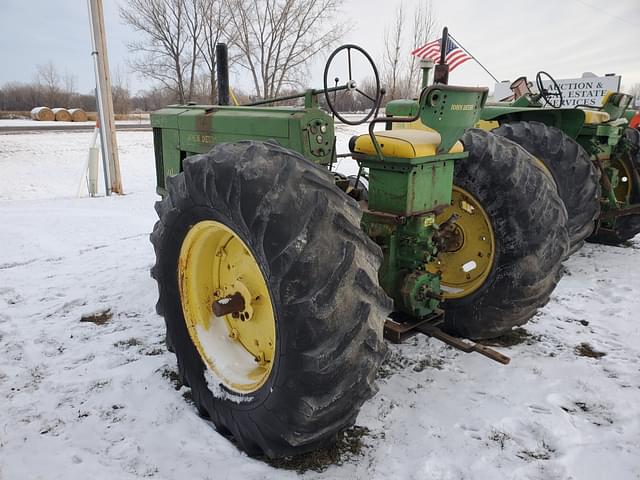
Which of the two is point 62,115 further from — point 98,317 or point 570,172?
point 570,172

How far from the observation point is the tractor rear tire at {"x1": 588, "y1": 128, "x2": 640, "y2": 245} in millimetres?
6276

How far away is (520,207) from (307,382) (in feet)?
6.01

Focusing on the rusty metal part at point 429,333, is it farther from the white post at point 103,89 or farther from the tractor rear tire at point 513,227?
the white post at point 103,89

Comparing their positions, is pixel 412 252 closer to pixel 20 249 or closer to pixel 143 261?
pixel 143 261

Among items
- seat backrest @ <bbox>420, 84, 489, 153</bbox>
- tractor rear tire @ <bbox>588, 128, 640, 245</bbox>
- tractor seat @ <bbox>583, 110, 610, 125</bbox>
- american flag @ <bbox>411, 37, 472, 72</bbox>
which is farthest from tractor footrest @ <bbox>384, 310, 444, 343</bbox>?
american flag @ <bbox>411, 37, 472, 72</bbox>

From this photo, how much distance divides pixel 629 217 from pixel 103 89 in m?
8.94

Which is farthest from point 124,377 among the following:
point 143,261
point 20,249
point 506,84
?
point 506,84

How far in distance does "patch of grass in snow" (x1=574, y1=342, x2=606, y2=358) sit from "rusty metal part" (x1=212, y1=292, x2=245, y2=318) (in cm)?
248

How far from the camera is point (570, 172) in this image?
488 centimetres

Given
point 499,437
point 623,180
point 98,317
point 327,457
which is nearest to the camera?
point 327,457

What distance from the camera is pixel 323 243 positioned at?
1873 millimetres

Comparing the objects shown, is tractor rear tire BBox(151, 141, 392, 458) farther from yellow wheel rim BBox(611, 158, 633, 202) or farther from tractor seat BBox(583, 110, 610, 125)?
yellow wheel rim BBox(611, 158, 633, 202)

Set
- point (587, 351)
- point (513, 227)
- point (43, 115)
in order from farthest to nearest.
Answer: point (43, 115)
point (587, 351)
point (513, 227)

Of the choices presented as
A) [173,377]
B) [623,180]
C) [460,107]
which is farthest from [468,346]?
[623,180]
